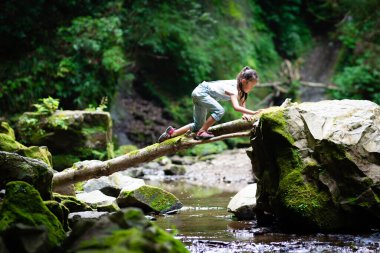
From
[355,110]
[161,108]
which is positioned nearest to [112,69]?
[161,108]

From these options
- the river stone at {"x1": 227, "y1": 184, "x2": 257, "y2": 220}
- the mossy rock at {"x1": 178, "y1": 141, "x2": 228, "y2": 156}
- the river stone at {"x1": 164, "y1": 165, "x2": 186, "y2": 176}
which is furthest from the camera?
the mossy rock at {"x1": 178, "y1": 141, "x2": 228, "y2": 156}

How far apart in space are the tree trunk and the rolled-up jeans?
1.07 ft

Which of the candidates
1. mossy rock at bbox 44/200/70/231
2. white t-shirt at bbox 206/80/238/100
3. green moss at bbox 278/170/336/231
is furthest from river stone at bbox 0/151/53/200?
green moss at bbox 278/170/336/231

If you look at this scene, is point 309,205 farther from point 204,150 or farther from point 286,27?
point 286,27

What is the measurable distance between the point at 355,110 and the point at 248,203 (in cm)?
215

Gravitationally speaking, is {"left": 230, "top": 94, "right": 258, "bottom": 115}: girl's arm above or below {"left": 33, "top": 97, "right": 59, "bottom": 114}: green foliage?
below

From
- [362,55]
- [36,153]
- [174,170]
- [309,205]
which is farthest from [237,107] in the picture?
[362,55]

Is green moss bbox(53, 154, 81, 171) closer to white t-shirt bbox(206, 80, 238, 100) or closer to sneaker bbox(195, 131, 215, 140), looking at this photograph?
A: white t-shirt bbox(206, 80, 238, 100)

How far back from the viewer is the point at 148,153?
23.4ft

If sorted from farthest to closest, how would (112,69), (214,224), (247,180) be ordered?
(112,69), (247,180), (214,224)

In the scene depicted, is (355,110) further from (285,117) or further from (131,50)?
(131,50)

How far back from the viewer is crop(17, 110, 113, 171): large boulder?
12.2 meters

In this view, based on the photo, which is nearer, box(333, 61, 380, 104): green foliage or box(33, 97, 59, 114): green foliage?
box(33, 97, 59, 114): green foliage

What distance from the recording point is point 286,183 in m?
6.36
